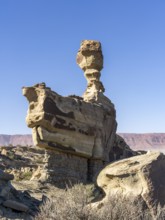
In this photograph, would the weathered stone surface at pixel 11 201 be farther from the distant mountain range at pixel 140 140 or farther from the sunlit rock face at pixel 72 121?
the distant mountain range at pixel 140 140

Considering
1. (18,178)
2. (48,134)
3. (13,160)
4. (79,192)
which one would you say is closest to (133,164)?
(79,192)

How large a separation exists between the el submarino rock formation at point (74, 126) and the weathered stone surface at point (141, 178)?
707 cm

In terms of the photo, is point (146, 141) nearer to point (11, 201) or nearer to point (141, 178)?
point (11, 201)

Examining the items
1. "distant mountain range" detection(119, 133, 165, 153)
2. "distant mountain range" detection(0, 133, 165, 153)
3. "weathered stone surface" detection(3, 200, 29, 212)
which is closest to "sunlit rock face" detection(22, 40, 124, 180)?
"weathered stone surface" detection(3, 200, 29, 212)

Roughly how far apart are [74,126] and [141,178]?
8.78 metres

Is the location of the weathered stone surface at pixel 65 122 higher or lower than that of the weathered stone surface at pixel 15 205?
higher

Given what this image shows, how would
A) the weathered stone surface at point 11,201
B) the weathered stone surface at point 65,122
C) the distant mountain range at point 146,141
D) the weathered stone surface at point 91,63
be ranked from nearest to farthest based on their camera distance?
the weathered stone surface at point 11,201 < the weathered stone surface at point 65,122 < the weathered stone surface at point 91,63 < the distant mountain range at point 146,141

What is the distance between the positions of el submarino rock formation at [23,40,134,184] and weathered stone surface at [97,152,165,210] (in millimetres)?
7067

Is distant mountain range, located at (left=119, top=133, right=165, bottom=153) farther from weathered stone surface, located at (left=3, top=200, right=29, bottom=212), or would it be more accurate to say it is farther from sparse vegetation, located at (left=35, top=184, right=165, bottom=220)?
sparse vegetation, located at (left=35, top=184, right=165, bottom=220)

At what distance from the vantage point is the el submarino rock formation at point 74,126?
17406mm

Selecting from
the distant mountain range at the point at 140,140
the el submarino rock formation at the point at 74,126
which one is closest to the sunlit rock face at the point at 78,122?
the el submarino rock formation at the point at 74,126

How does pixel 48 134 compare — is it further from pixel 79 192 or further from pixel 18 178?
pixel 79 192

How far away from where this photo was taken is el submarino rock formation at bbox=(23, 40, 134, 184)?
57.1 feet

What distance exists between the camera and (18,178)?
20672 mm
